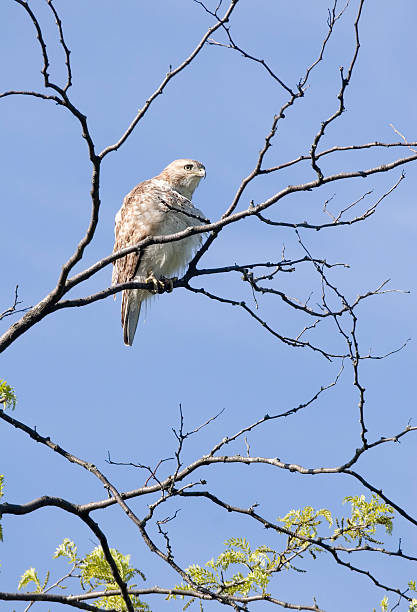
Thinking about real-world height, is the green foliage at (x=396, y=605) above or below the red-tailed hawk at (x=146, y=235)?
below

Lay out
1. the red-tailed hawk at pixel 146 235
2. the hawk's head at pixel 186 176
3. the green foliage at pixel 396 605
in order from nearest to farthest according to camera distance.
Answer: the green foliage at pixel 396 605 → the red-tailed hawk at pixel 146 235 → the hawk's head at pixel 186 176

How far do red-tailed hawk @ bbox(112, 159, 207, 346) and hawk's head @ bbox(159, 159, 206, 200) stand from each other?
0.35m

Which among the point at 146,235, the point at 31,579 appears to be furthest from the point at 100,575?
the point at 146,235

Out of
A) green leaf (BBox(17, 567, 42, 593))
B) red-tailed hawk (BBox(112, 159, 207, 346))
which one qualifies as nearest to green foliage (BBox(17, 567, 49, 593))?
green leaf (BBox(17, 567, 42, 593))

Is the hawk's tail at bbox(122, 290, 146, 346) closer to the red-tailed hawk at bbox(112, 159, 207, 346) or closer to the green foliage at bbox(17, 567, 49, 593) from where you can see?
the red-tailed hawk at bbox(112, 159, 207, 346)

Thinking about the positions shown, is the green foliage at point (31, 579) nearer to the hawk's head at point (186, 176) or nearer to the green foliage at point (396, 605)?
→ the green foliage at point (396, 605)

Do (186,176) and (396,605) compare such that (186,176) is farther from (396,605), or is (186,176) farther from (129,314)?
(396,605)

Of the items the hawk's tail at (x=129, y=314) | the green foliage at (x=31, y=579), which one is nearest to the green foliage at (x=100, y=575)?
the green foliage at (x=31, y=579)

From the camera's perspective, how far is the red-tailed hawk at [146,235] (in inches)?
260

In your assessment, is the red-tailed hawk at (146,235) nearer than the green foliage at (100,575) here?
No

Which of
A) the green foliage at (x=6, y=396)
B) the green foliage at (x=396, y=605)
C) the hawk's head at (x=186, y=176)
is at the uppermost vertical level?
the hawk's head at (x=186, y=176)

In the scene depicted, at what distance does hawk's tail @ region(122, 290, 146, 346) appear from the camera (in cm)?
718

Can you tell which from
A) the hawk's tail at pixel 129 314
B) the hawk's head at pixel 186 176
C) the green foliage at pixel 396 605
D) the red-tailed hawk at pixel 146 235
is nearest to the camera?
the green foliage at pixel 396 605

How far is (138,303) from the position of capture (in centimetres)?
728
